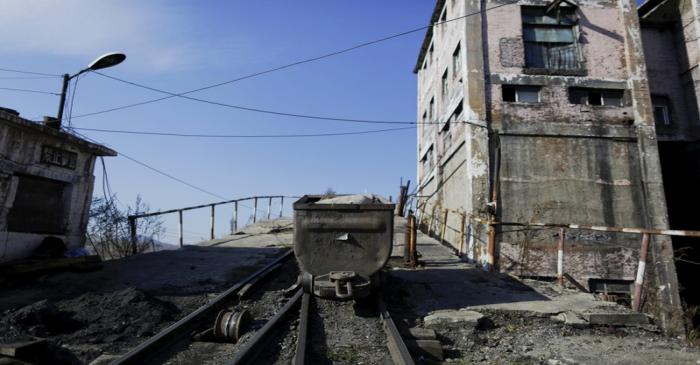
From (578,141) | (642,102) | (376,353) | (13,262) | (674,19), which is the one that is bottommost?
(376,353)

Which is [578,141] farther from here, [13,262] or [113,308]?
[13,262]

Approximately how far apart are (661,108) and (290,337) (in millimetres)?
19001

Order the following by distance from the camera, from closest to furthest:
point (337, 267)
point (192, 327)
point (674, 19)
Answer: point (192, 327), point (337, 267), point (674, 19)

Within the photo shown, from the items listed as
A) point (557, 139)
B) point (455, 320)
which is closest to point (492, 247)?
point (455, 320)

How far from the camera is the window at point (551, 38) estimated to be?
51.7 feet

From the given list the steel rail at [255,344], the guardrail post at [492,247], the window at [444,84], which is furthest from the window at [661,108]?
the steel rail at [255,344]

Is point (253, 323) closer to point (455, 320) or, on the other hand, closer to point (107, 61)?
point (455, 320)

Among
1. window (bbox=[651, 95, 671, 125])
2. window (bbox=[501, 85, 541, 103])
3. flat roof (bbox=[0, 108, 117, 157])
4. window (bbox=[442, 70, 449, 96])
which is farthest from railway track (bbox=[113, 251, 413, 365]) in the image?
window (bbox=[651, 95, 671, 125])

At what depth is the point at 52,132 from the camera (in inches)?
392

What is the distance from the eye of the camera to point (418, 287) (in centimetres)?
782

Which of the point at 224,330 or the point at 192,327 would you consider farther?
the point at 192,327

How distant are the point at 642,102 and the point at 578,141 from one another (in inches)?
118

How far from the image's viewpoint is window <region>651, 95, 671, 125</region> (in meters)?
17.2

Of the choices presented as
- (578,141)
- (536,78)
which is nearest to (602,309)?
(578,141)
